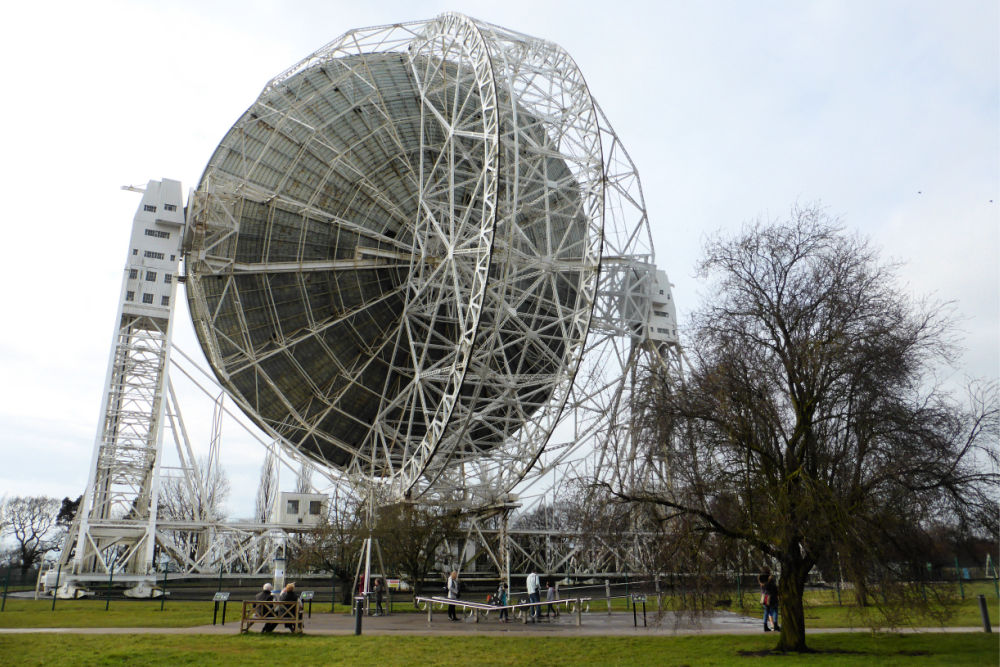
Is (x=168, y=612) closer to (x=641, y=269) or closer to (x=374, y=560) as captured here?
(x=374, y=560)

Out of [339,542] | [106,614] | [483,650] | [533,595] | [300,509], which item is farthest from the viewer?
[300,509]

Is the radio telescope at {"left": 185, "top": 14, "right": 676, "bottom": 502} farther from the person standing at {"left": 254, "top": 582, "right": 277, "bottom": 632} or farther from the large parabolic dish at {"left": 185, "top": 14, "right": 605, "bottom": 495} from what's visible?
the person standing at {"left": 254, "top": 582, "right": 277, "bottom": 632}

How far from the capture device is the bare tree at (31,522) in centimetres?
7394

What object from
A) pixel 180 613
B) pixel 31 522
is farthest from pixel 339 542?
pixel 31 522

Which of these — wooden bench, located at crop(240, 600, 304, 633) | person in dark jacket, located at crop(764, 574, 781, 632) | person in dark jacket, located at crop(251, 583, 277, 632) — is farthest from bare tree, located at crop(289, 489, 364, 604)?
person in dark jacket, located at crop(764, 574, 781, 632)

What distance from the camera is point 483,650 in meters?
14.6

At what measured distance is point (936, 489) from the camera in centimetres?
1312

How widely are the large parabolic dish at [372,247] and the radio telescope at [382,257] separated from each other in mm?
77

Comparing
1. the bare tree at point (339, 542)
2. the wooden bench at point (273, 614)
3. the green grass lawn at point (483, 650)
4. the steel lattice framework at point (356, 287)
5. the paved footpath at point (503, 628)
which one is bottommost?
the paved footpath at point (503, 628)

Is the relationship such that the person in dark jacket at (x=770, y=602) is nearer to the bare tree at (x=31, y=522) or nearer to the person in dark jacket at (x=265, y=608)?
the person in dark jacket at (x=265, y=608)

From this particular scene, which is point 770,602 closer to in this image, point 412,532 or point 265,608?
point 265,608

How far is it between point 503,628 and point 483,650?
19.4 ft

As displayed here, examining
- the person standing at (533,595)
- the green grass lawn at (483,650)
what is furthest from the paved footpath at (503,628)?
the green grass lawn at (483,650)

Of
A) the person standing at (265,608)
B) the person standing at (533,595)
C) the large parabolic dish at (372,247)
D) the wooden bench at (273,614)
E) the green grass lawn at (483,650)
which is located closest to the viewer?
the green grass lawn at (483,650)
